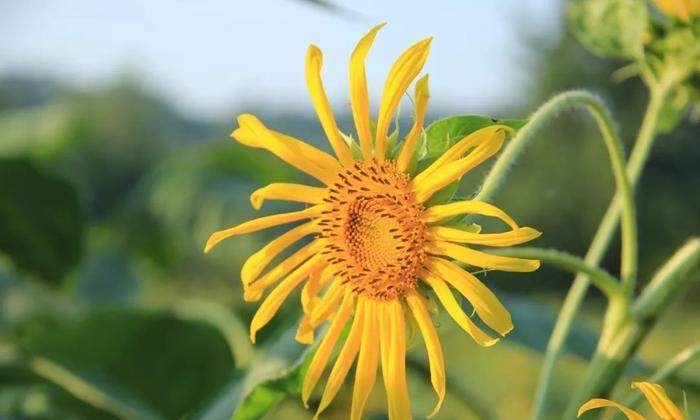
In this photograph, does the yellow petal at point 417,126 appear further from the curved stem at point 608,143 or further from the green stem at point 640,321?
the green stem at point 640,321

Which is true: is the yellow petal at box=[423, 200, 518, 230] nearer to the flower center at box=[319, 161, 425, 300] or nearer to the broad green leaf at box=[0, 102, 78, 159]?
the flower center at box=[319, 161, 425, 300]

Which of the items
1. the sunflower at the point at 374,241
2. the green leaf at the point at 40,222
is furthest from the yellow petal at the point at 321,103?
the green leaf at the point at 40,222

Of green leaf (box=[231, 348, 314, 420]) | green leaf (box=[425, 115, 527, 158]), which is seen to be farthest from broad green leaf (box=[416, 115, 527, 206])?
green leaf (box=[231, 348, 314, 420])

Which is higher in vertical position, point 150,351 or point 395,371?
point 395,371

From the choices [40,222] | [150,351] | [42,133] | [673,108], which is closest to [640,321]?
[673,108]

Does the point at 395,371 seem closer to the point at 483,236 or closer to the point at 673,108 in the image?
the point at 483,236
